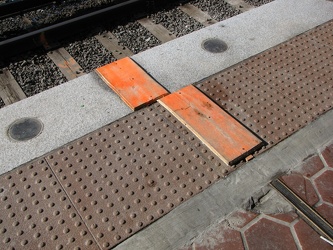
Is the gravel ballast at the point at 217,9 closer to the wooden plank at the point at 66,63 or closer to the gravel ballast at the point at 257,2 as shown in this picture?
the gravel ballast at the point at 257,2

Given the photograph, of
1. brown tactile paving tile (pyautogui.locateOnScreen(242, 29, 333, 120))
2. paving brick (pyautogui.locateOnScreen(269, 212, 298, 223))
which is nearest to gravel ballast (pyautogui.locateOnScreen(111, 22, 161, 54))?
brown tactile paving tile (pyautogui.locateOnScreen(242, 29, 333, 120))

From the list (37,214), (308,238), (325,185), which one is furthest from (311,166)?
(37,214)

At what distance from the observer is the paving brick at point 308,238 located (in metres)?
2.86

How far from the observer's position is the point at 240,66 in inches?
181

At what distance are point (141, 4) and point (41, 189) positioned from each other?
3883 mm

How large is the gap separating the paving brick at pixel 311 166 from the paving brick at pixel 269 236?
69 centimetres

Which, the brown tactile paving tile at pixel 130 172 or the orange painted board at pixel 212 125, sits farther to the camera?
the orange painted board at pixel 212 125

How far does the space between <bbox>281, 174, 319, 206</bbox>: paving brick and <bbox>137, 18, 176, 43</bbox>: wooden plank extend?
3006mm

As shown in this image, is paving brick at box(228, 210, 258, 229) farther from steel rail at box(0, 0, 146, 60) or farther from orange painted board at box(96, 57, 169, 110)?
steel rail at box(0, 0, 146, 60)

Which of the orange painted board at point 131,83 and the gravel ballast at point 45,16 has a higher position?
the gravel ballast at point 45,16

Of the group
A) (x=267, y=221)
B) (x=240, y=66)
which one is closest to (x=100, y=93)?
(x=240, y=66)

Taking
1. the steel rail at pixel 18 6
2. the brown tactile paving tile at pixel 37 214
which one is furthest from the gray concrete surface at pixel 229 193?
the steel rail at pixel 18 6

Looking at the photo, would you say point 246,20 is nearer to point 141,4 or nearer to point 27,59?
point 141,4

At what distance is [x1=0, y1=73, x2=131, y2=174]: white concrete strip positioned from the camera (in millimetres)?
3447
